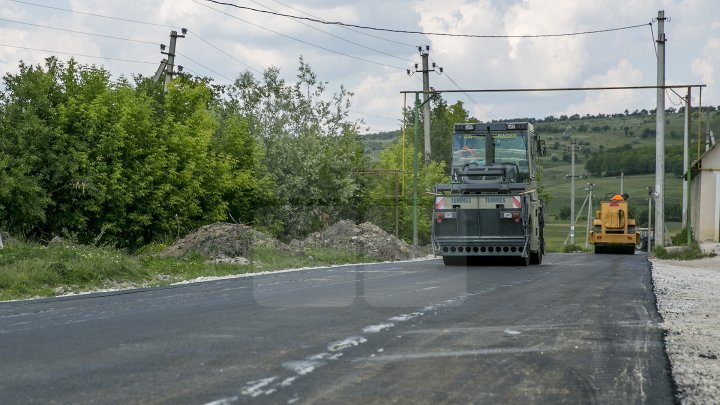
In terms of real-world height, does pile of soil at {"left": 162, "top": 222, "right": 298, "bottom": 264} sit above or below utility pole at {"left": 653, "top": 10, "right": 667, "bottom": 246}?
below

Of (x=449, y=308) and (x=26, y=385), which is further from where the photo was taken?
(x=449, y=308)

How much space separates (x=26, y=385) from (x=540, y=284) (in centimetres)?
1425

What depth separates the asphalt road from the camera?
6.70m

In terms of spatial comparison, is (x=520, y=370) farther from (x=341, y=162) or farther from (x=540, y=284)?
(x=341, y=162)

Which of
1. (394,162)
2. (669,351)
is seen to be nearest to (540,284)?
(669,351)

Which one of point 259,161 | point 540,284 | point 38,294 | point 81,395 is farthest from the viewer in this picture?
point 259,161

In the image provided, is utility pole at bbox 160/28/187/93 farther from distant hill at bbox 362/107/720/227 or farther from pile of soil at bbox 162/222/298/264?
distant hill at bbox 362/107/720/227

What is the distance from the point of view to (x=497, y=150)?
28625mm

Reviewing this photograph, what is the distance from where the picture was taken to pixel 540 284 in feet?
64.0

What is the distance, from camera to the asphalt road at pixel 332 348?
670 centimetres

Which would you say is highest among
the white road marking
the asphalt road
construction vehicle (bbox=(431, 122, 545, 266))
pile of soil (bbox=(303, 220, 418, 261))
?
construction vehicle (bbox=(431, 122, 545, 266))

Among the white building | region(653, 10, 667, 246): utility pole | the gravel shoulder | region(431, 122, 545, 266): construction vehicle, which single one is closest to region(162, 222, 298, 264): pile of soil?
region(431, 122, 545, 266): construction vehicle

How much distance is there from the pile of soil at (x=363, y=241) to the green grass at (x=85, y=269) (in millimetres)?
9847

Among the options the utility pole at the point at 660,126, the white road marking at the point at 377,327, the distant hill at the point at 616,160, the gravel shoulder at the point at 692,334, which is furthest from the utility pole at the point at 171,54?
the distant hill at the point at 616,160
